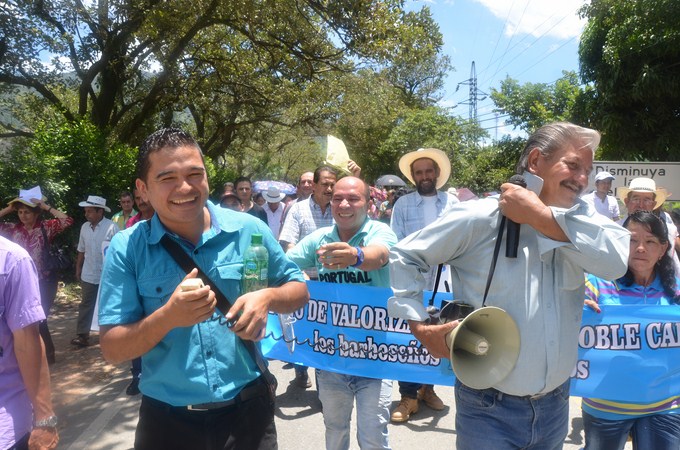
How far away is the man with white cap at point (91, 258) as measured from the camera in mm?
6621

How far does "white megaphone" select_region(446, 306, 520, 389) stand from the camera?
6.59ft

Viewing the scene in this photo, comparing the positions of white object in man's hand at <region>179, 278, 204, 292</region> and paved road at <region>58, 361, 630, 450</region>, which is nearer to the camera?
white object in man's hand at <region>179, 278, 204, 292</region>

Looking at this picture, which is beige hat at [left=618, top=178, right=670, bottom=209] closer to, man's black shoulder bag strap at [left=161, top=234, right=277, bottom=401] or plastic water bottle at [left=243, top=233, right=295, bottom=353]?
plastic water bottle at [left=243, top=233, right=295, bottom=353]

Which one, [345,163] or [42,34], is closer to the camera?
[345,163]

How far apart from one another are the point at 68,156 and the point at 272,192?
162 inches

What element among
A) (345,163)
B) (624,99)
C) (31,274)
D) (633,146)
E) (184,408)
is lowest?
(184,408)

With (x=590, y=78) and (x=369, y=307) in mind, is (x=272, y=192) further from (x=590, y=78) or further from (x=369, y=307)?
(x=590, y=78)

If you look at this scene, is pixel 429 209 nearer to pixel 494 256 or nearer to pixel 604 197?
pixel 494 256

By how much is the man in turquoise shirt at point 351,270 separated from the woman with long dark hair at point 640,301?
1.25 m

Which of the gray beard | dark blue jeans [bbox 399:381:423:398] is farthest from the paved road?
the gray beard

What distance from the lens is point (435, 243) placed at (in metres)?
2.14

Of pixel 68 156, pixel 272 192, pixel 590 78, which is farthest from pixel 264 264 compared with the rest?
pixel 590 78

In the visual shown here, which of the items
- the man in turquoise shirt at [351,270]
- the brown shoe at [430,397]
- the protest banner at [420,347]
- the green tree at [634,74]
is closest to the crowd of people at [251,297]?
the protest banner at [420,347]

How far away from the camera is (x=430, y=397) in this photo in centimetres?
493
